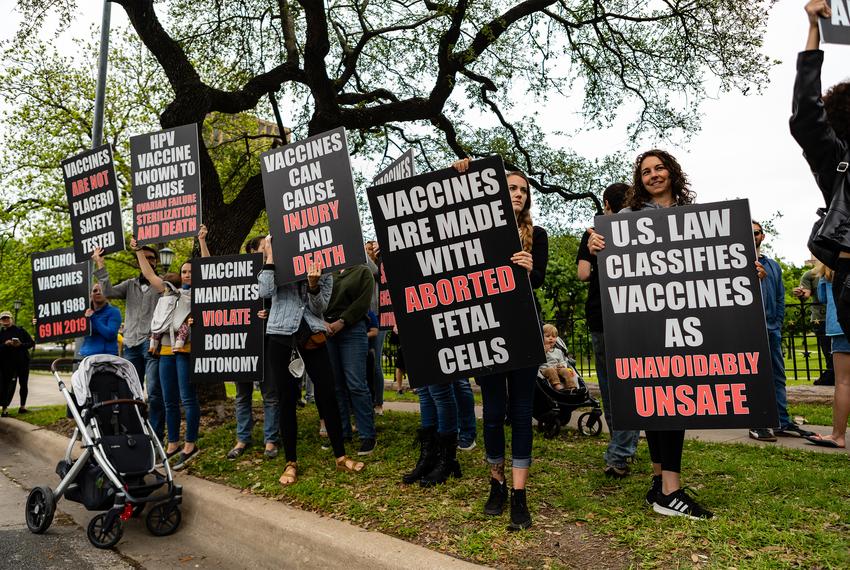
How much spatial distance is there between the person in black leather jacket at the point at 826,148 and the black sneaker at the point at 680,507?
4.34 ft

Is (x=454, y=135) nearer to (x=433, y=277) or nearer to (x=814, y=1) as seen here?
(x=433, y=277)

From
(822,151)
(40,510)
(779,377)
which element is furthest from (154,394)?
(779,377)

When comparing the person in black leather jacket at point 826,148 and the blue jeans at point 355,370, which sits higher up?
the person in black leather jacket at point 826,148

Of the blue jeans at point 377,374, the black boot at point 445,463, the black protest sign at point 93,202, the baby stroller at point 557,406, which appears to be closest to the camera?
the black boot at point 445,463

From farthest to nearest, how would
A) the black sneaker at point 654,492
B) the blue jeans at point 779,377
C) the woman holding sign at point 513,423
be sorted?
1. the blue jeans at point 779,377
2. the black sneaker at point 654,492
3. the woman holding sign at point 513,423

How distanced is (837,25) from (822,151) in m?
0.58

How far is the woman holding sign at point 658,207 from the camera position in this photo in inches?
132

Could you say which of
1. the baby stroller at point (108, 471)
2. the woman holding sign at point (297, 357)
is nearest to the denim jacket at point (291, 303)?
the woman holding sign at point (297, 357)

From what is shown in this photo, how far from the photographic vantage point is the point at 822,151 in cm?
266

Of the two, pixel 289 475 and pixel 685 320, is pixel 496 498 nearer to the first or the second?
pixel 685 320

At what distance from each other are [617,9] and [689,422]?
9.18 m

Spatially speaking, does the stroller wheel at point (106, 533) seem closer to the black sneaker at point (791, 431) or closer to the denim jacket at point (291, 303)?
the denim jacket at point (291, 303)

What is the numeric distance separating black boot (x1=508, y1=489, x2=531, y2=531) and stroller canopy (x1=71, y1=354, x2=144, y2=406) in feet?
10.7

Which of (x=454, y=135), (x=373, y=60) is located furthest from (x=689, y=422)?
(x=373, y=60)
